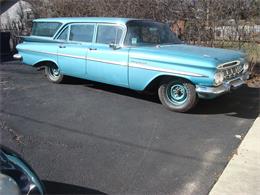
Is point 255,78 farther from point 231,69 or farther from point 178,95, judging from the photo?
point 178,95

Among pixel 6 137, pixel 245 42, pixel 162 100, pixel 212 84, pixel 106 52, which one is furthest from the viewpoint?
pixel 245 42

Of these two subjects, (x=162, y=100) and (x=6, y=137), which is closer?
(x=6, y=137)

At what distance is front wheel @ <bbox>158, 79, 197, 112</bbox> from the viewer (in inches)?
252

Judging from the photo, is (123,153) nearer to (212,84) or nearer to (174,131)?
(174,131)

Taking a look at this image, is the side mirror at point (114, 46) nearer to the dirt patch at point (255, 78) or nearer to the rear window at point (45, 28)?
the rear window at point (45, 28)

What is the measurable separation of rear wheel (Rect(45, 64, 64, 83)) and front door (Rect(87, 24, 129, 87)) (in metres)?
1.13

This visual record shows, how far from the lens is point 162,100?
677 centimetres

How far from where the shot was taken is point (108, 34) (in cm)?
750

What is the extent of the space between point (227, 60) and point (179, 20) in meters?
4.18

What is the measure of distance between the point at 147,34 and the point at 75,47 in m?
1.54

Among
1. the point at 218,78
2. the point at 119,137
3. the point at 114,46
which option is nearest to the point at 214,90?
the point at 218,78

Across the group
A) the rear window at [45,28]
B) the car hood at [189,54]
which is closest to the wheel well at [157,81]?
the car hood at [189,54]

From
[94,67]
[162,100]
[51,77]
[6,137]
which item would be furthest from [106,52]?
[6,137]

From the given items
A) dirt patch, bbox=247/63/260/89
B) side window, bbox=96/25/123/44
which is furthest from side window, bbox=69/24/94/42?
dirt patch, bbox=247/63/260/89
